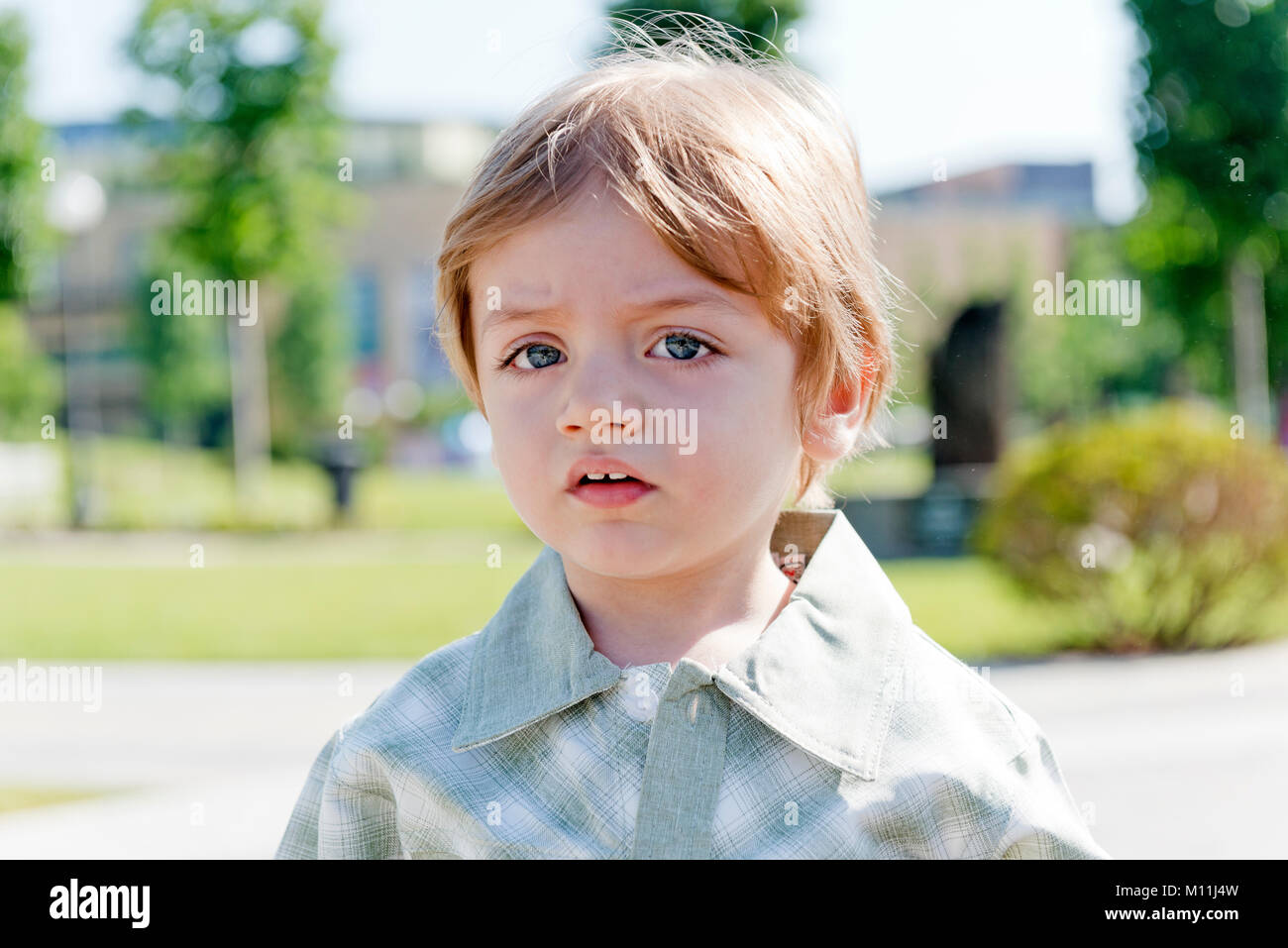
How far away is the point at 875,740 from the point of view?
1182 millimetres

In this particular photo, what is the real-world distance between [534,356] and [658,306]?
0.15 meters

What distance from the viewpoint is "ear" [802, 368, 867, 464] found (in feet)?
4.37

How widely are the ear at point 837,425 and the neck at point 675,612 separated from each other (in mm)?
116

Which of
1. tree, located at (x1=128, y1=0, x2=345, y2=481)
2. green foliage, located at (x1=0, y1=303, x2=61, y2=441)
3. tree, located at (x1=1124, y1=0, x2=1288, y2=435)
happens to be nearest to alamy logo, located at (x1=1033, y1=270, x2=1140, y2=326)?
tree, located at (x1=1124, y1=0, x2=1288, y2=435)

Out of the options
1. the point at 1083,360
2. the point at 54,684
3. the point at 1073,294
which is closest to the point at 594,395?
the point at 1073,294

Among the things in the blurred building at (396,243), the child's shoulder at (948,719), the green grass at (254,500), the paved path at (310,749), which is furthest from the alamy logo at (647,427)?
the blurred building at (396,243)

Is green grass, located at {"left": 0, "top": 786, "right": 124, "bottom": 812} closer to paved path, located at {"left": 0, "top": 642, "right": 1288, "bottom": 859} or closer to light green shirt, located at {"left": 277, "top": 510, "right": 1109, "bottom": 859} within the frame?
paved path, located at {"left": 0, "top": 642, "right": 1288, "bottom": 859}

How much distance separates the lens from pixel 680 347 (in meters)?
1.18

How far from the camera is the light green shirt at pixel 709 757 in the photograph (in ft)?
3.82

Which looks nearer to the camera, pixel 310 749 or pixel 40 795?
pixel 40 795

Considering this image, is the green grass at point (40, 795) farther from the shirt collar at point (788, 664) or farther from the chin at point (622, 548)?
the chin at point (622, 548)

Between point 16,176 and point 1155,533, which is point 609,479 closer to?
point 1155,533
